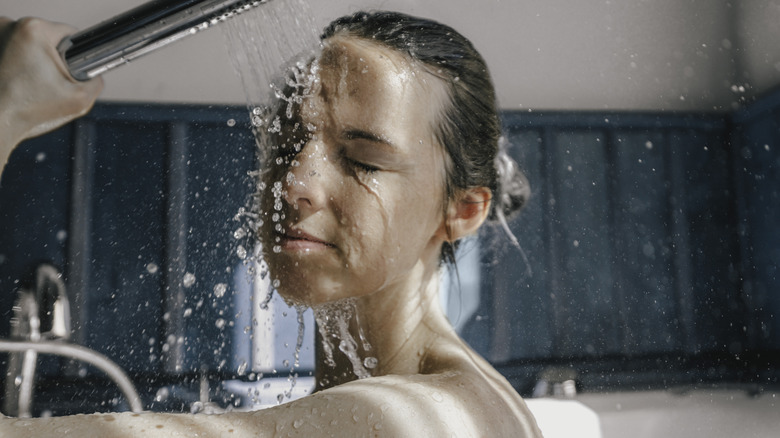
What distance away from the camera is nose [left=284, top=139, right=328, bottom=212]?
21.7 inches

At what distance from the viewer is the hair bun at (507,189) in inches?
26.2

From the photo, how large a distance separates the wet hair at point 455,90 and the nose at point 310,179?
0.35 feet

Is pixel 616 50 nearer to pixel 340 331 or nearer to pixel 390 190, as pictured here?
pixel 390 190

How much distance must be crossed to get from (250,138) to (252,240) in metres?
0.13

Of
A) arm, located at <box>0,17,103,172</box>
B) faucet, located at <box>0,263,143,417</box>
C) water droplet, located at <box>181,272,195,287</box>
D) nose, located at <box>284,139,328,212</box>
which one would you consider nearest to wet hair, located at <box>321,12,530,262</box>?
Result: nose, located at <box>284,139,328,212</box>

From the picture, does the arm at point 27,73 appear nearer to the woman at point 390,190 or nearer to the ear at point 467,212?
the woman at point 390,190

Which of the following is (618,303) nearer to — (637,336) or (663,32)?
(637,336)

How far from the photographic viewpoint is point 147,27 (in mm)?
452

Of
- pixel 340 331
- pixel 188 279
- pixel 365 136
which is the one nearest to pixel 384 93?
pixel 365 136

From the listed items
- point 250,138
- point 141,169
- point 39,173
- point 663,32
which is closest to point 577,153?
point 663,32

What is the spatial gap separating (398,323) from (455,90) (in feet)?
0.76

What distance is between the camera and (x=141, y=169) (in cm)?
79

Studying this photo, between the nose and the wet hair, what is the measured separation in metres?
0.11

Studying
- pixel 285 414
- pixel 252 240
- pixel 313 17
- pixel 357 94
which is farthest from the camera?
pixel 252 240
